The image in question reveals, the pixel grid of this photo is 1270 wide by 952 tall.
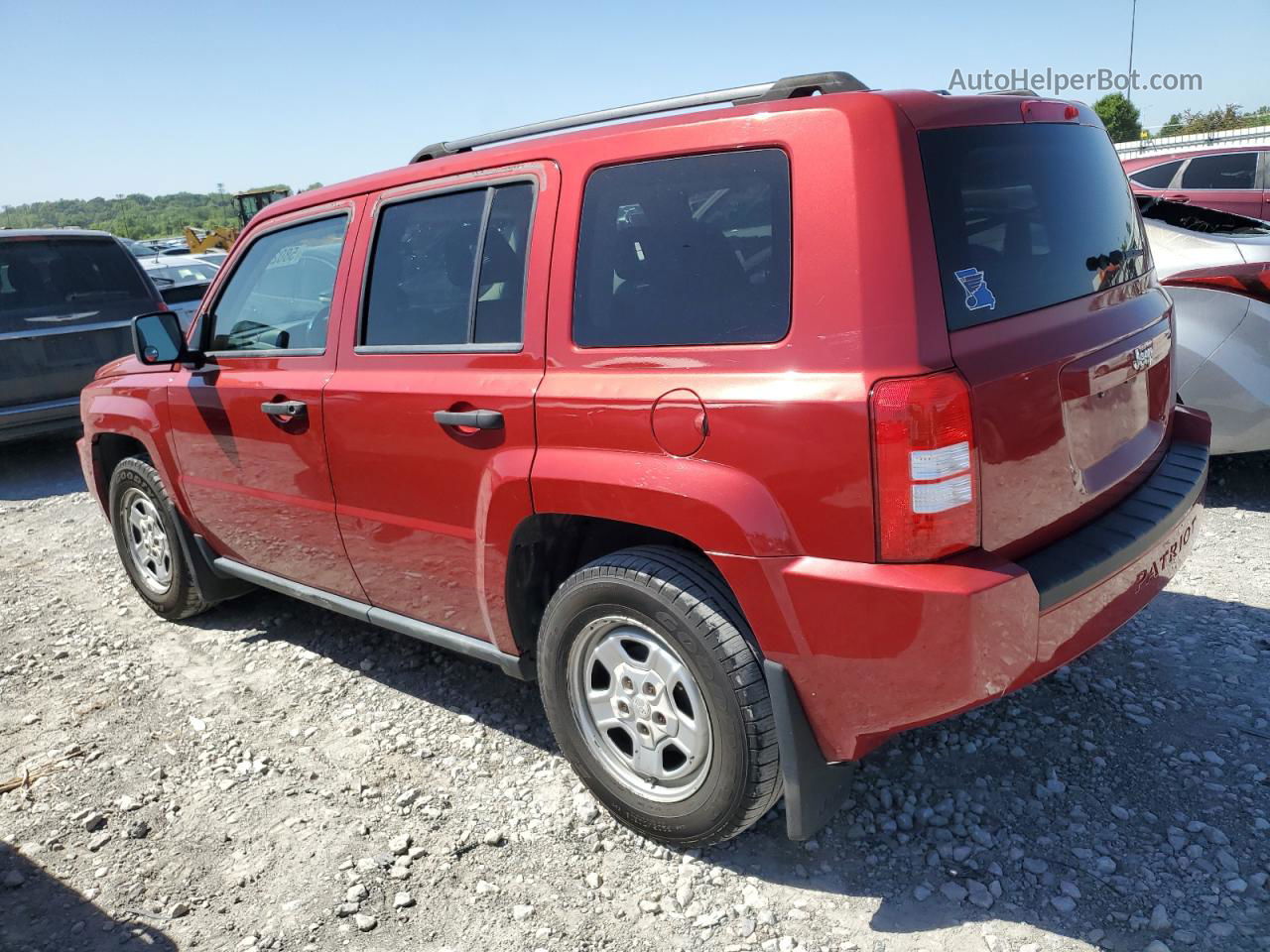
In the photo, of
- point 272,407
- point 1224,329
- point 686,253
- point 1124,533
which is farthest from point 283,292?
point 1224,329

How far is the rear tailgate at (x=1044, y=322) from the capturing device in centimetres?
215

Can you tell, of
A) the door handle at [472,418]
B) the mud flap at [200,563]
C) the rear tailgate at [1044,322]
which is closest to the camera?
the rear tailgate at [1044,322]

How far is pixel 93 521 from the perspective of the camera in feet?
21.6

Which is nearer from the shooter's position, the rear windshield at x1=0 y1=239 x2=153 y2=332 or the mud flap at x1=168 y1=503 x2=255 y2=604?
the mud flap at x1=168 y1=503 x2=255 y2=604

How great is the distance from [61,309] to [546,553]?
6668mm

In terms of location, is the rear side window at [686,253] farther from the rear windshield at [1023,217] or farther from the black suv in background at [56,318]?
the black suv in background at [56,318]

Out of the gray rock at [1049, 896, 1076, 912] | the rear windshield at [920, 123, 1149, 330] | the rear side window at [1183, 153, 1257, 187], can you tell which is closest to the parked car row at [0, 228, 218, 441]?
the rear windshield at [920, 123, 1149, 330]

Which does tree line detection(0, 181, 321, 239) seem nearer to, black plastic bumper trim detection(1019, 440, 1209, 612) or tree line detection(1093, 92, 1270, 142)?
tree line detection(1093, 92, 1270, 142)

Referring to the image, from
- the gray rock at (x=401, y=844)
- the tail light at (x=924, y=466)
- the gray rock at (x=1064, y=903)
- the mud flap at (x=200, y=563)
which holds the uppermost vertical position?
the tail light at (x=924, y=466)

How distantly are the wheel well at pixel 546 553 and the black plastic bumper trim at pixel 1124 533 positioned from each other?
3.42 ft

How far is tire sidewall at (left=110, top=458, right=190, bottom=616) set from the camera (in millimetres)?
4426

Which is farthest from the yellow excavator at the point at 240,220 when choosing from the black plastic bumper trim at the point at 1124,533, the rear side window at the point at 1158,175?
the black plastic bumper trim at the point at 1124,533

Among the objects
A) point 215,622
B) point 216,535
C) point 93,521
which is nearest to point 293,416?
point 216,535

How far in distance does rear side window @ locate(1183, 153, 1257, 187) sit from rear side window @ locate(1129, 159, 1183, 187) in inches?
5.7
